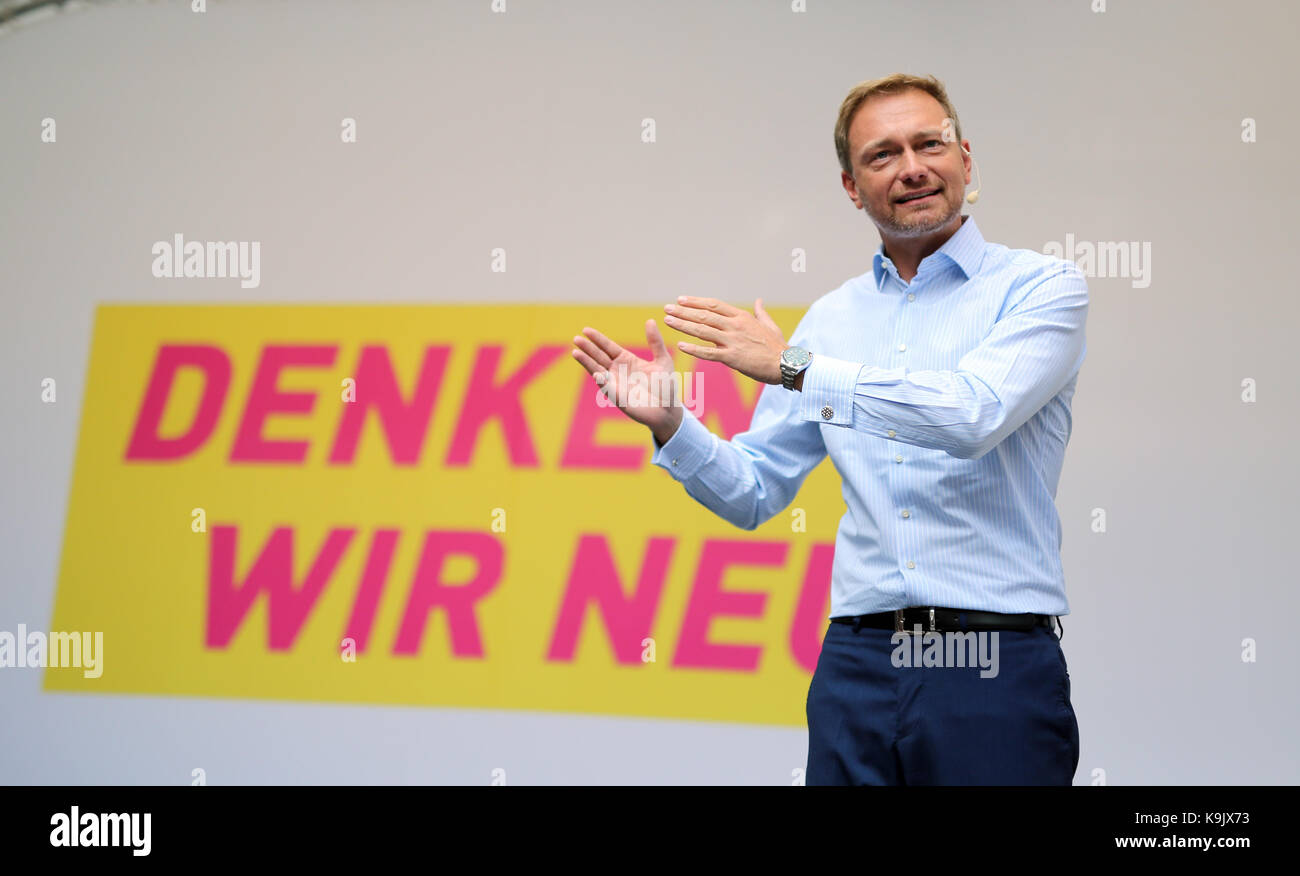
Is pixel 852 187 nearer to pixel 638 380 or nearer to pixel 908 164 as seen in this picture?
pixel 908 164

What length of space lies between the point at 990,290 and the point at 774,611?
83.2 inches

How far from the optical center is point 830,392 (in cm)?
160

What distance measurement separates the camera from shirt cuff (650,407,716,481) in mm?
1803

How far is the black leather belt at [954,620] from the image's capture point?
5.24ft

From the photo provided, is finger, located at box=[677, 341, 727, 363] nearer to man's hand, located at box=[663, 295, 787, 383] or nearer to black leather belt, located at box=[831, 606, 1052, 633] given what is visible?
man's hand, located at box=[663, 295, 787, 383]

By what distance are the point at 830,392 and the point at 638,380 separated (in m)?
0.37

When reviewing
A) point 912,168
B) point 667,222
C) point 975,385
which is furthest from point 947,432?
point 667,222

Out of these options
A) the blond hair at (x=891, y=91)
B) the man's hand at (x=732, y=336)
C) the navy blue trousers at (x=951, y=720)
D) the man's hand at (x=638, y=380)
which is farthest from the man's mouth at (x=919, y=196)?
the navy blue trousers at (x=951, y=720)

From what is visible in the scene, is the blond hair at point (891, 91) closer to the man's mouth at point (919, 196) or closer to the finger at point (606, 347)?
the man's mouth at point (919, 196)

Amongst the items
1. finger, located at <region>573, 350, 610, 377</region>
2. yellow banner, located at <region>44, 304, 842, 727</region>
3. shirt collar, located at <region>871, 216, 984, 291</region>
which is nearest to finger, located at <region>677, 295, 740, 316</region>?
finger, located at <region>573, 350, 610, 377</region>

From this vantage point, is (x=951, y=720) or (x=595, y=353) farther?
(x=595, y=353)

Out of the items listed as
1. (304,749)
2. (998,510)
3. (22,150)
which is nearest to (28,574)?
(304,749)

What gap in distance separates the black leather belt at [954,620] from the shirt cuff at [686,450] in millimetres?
387

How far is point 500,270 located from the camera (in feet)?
12.7
